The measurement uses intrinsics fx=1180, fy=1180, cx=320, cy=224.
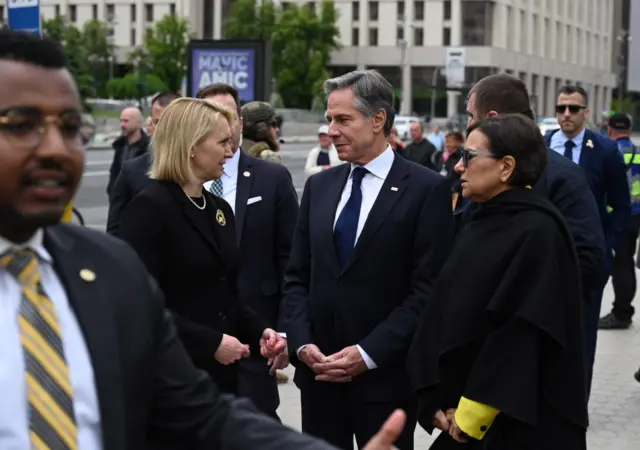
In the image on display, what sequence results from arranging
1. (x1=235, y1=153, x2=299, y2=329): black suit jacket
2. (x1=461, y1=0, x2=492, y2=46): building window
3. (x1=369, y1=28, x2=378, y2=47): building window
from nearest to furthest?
(x1=235, y1=153, x2=299, y2=329): black suit jacket → (x1=461, y1=0, x2=492, y2=46): building window → (x1=369, y1=28, x2=378, y2=47): building window

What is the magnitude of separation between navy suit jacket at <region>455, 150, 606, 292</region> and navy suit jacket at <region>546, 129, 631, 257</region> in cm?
246

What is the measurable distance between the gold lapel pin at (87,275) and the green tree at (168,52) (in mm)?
96164

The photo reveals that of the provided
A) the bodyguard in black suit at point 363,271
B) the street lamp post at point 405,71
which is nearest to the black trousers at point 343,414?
the bodyguard in black suit at point 363,271

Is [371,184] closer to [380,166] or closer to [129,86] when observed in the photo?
[380,166]

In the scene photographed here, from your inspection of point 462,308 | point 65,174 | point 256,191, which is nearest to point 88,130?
point 65,174

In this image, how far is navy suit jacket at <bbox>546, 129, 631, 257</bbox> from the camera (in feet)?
25.8

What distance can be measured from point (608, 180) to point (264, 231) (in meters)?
3.19

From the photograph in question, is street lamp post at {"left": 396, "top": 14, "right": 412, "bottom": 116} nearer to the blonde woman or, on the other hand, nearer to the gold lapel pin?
the blonde woman

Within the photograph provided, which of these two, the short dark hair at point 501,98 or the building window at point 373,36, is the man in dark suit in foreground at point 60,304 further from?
the building window at point 373,36

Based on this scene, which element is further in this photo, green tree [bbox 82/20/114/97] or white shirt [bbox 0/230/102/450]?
green tree [bbox 82/20/114/97]

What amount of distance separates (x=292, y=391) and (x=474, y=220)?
4.06 meters

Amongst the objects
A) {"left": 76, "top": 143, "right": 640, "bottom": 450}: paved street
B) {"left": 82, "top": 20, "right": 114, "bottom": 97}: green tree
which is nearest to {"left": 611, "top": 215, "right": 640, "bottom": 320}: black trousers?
{"left": 76, "top": 143, "right": 640, "bottom": 450}: paved street

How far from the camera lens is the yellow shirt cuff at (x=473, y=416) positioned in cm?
430

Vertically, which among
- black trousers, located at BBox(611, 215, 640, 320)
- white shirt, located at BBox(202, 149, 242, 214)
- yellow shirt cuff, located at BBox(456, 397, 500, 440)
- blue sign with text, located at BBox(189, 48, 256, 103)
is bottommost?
black trousers, located at BBox(611, 215, 640, 320)
